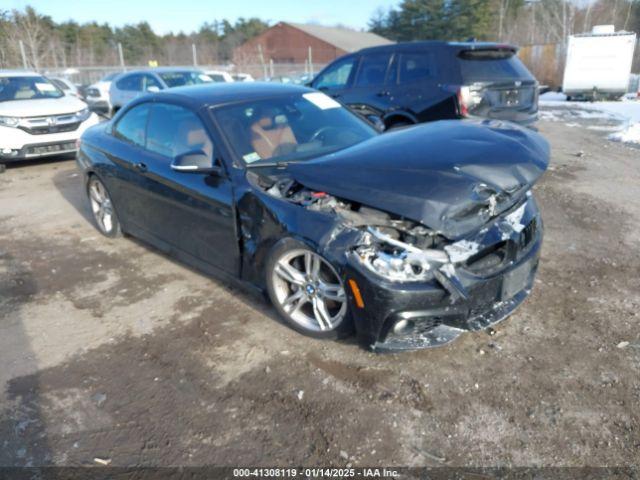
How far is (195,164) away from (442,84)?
4.63 meters

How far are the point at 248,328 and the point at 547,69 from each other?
25278mm

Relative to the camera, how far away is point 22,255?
5207 mm

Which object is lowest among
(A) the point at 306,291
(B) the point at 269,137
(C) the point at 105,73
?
(A) the point at 306,291

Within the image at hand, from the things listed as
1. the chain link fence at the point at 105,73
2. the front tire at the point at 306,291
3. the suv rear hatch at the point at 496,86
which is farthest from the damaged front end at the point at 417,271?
the chain link fence at the point at 105,73

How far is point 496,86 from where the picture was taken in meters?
6.94

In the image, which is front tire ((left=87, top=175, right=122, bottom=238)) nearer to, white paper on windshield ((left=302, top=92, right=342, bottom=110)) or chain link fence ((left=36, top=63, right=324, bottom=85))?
white paper on windshield ((left=302, top=92, right=342, bottom=110))

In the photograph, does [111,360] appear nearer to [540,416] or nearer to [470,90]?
[540,416]

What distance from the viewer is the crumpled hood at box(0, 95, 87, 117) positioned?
8516 mm

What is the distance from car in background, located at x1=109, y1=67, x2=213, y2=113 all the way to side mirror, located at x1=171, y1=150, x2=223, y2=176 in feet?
28.4

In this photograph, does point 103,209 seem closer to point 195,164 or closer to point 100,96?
point 195,164

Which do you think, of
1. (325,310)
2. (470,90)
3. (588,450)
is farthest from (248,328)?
(470,90)

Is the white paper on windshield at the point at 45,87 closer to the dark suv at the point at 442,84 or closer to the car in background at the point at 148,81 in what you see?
the car in background at the point at 148,81

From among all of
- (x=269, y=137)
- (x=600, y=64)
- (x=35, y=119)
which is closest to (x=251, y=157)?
(x=269, y=137)

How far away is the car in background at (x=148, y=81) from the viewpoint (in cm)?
1159
